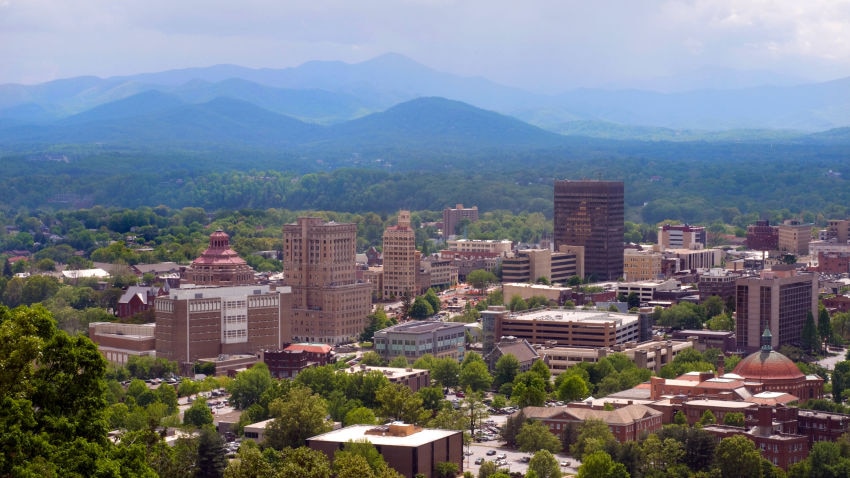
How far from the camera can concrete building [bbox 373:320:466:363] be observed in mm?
81562

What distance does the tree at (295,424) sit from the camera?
58031 millimetres

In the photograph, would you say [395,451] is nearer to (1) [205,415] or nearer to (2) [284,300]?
(1) [205,415]

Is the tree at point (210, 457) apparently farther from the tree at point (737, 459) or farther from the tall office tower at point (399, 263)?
the tall office tower at point (399, 263)

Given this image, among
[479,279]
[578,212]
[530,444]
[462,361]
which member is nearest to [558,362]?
[462,361]

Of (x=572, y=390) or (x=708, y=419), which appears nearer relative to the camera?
(x=708, y=419)

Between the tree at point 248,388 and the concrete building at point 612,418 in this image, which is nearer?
the concrete building at point 612,418

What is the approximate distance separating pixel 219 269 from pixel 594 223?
141ft

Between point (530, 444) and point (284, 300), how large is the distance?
102 feet

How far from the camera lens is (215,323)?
82.7 m

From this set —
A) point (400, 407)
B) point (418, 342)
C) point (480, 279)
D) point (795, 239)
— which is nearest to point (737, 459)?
point (400, 407)

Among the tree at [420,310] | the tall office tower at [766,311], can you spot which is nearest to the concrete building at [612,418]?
the tall office tower at [766,311]

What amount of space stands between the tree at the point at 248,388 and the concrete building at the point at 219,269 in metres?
23.1

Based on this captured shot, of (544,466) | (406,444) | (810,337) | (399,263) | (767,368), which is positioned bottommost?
(544,466)

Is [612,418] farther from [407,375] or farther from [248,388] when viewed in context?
[248,388]
